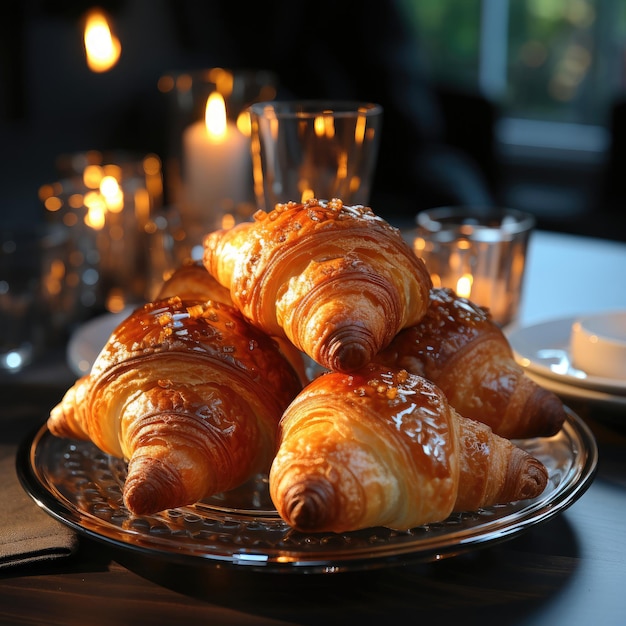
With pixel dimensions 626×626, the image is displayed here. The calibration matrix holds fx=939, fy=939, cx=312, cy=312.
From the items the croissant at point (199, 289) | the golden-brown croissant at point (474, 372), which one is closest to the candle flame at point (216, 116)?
the croissant at point (199, 289)

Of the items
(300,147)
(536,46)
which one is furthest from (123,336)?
(536,46)

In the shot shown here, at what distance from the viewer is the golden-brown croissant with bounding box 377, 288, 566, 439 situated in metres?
0.62

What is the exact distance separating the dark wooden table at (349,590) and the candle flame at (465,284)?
455 mm

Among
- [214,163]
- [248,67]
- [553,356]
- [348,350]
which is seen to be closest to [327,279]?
[348,350]

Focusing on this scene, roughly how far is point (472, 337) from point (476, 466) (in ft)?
0.38

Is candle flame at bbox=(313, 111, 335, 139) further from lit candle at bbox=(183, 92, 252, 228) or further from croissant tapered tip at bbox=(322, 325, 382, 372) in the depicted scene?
lit candle at bbox=(183, 92, 252, 228)

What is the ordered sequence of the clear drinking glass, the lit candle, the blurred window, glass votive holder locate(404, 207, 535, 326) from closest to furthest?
the clear drinking glass → glass votive holder locate(404, 207, 535, 326) → the lit candle → the blurred window

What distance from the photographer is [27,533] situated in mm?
591

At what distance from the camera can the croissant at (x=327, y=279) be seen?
542 mm

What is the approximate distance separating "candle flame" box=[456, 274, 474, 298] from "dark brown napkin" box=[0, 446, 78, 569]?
54 cm

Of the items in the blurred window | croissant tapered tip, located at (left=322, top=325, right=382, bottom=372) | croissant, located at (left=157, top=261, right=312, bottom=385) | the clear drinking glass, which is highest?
the clear drinking glass

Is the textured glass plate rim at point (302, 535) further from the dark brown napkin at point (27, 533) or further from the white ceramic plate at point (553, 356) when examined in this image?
the white ceramic plate at point (553, 356)

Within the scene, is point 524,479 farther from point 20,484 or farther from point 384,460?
point 20,484

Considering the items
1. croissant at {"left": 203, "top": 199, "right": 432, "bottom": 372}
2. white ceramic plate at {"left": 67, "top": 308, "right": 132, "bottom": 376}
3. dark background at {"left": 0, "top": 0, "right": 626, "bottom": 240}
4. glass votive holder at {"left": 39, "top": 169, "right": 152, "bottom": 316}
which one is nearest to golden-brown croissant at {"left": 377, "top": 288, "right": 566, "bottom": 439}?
croissant at {"left": 203, "top": 199, "right": 432, "bottom": 372}
